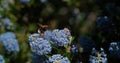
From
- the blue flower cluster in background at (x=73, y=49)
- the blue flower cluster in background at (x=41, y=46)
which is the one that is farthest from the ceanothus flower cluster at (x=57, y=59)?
the blue flower cluster in background at (x=73, y=49)

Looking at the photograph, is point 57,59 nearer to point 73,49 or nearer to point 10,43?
point 73,49

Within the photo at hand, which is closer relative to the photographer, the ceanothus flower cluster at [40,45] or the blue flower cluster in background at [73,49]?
the ceanothus flower cluster at [40,45]

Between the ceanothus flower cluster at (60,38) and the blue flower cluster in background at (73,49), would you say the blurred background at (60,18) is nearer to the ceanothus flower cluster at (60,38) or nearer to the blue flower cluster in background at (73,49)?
the blue flower cluster in background at (73,49)

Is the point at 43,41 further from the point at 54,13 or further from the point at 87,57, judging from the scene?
the point at 54,13

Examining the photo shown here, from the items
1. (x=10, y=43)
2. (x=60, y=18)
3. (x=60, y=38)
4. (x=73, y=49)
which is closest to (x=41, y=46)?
(x=60, y=38)

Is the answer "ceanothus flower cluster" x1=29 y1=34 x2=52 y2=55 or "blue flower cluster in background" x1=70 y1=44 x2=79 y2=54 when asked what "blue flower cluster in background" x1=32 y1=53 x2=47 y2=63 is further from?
"blue flower cluster in background" x1=70 y1=44 x2=79 y2=54

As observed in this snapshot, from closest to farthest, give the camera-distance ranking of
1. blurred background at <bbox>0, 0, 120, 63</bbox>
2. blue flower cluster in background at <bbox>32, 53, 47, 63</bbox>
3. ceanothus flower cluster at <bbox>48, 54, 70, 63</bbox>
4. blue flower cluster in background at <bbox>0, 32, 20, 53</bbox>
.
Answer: ceanothus flower cluster at <bbox>48, 54, 70, 63</bbox>
blue flower cluster in background at <bbox>32, 53, 47, 63</bbox>
blurred background at <bbox>0, 0, 120, 63</bbox>
blue flower cluster in background at <bbox>0, 32, 20, 53</bbox>

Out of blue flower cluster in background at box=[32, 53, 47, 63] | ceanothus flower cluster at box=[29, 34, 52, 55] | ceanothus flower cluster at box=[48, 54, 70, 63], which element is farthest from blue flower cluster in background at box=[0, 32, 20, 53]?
ceanothus flower cluster at box=[48, 54, 70, 63]

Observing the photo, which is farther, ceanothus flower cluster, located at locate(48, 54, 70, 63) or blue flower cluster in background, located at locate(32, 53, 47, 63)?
blue flower cluster in background, located at locate(32, 53, 47, 63)
